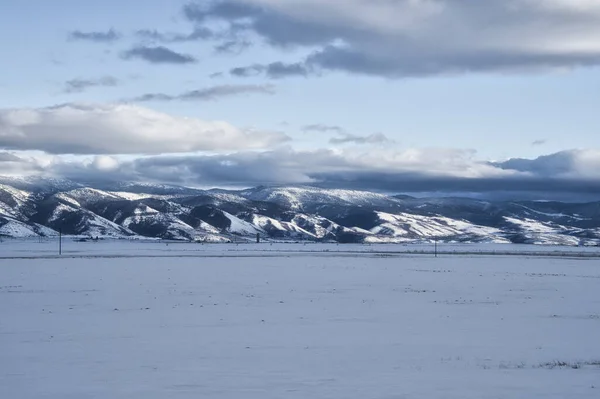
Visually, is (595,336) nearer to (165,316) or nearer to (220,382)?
(220,382)

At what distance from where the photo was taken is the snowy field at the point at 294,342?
23750 millimetres

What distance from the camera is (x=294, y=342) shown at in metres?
32.7

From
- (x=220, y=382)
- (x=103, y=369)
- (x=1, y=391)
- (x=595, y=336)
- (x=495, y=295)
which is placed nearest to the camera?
(x=1, y=391)

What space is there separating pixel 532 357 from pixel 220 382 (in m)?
12.8

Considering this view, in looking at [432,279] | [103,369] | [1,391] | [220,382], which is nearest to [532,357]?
[220,382]

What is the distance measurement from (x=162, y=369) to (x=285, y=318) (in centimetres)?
1474

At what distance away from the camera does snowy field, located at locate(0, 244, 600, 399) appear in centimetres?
2375

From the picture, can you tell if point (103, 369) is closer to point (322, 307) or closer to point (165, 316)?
point (165, 316)

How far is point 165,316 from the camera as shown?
135 ft

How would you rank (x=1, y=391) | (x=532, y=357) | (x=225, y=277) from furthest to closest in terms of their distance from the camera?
(x=225, y=277) < (x=532, y=357) < (x=1, y=391)

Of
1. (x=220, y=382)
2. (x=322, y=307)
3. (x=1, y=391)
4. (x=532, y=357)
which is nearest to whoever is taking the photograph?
(x=1, y=391)

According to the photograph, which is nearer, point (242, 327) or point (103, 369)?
point (103, 369)

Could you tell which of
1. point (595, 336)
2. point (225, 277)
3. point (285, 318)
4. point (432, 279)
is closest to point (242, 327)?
point (285, 318)

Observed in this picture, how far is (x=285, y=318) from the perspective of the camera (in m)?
40.6
